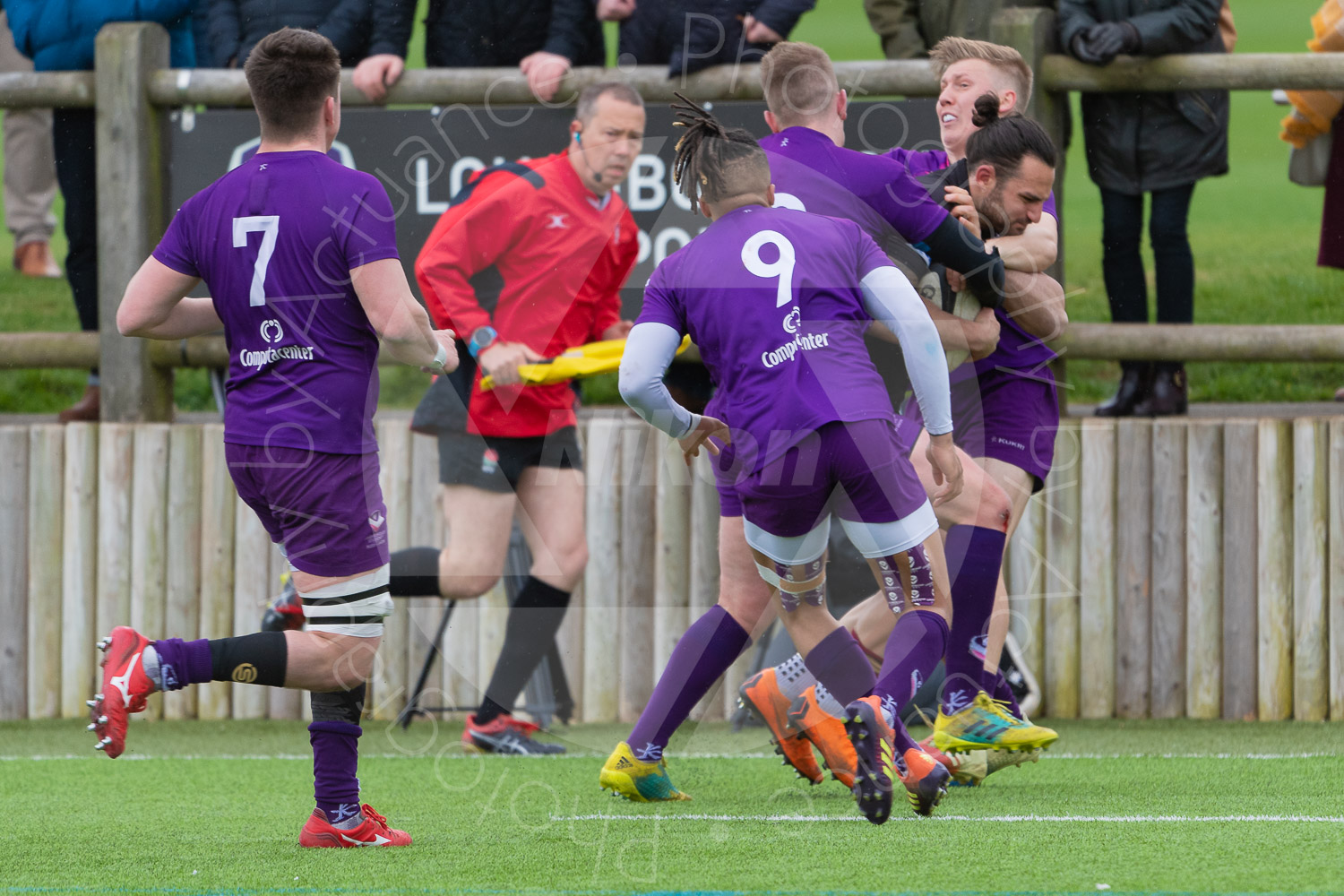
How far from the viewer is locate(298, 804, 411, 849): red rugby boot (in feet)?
12.9

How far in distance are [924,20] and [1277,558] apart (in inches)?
105

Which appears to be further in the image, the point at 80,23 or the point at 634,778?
the point at 80,23

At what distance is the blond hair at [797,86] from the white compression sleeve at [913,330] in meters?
0.79

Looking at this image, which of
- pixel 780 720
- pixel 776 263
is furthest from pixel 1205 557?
pixel 776 263

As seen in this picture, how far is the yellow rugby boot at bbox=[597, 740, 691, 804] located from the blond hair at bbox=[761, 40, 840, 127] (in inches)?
71.6

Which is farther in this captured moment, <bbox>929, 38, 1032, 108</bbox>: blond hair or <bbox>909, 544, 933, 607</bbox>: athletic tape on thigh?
<bbox>929, 38, 1032, 108</bbox>: blond hair

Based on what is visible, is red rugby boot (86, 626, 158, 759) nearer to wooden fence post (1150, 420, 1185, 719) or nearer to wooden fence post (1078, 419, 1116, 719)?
wooden fence post (1078, 419, 1116, 719)

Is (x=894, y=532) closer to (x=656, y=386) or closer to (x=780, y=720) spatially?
(x=656, y=386)

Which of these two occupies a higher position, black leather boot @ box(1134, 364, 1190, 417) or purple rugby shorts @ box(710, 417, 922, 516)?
black leather boot @ box(1134, 364, 1190, 417)

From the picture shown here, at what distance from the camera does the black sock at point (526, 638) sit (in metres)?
6.13

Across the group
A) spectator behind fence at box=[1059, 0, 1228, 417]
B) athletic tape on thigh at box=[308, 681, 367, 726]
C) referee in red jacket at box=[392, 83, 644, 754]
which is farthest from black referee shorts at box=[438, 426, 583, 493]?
spectator behind fence at box=[1059, 0, 1228, 417]

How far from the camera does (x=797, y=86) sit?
4.56 m

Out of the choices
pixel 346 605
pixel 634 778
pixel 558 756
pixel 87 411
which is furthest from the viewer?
pixel 87 411

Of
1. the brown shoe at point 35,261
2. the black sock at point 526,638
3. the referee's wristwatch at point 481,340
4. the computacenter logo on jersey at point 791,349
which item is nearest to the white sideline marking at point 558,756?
the black sock at point 526,638
